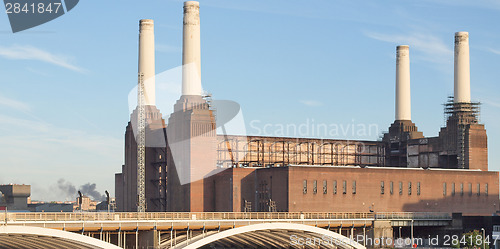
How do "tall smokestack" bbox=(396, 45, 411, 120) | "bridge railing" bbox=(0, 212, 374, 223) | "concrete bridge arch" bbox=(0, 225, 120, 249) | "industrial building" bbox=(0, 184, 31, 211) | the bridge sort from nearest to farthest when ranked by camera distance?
"concrete bridge arch" bbox=(0, 225, 120, 249) < "bridge railing" bbox=(0, 212, 374, 223) < the bridge < "tall smokestack" bbox=(396, 45, 411, 120) < "industrial building" bbox=(0, 184, 31, 211)

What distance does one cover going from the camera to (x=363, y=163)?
517 ft

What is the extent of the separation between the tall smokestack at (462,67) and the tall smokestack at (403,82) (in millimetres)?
12190

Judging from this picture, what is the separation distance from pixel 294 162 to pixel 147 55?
32560mm

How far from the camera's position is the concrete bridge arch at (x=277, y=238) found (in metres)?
93.6

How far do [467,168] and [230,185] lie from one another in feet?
139

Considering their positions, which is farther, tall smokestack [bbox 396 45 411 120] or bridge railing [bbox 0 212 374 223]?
tall smokestack [bbox 396 45 411 120]

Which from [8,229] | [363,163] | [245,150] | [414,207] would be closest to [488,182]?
[414,207]

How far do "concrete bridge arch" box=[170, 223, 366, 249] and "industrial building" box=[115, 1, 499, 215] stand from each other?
12.4m

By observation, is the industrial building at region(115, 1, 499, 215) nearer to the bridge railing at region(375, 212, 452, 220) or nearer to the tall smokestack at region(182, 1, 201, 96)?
the tall smokestack at region(182, 1, 201, 96)

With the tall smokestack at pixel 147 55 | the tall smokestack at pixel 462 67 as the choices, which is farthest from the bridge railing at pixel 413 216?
the tall smokestack at pixel 147 55

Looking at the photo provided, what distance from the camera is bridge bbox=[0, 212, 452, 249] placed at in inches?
3243

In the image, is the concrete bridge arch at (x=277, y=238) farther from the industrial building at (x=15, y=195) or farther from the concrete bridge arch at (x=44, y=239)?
the industrial building at (x=15, y=195)
